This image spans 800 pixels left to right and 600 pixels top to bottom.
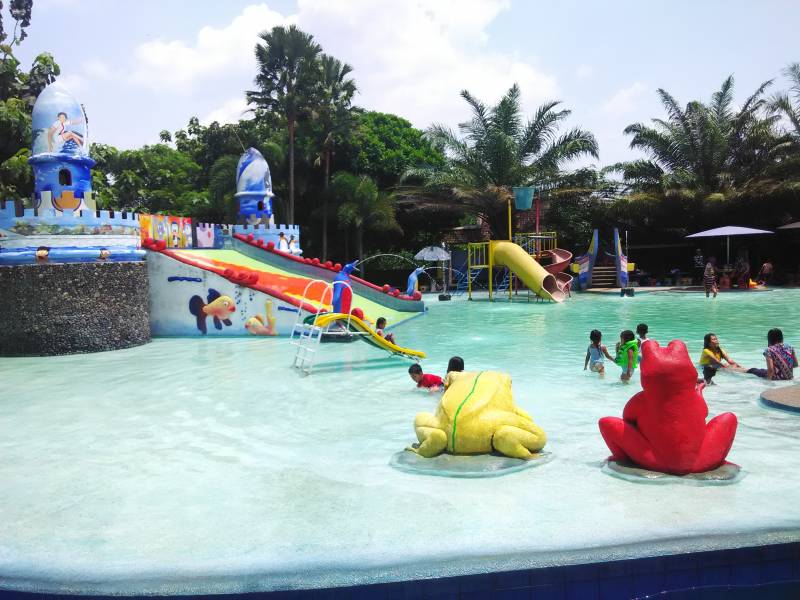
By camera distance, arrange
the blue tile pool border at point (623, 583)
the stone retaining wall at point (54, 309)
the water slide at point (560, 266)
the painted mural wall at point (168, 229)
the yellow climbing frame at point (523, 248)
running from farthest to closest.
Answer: the yellow climbing frame at point (523, 248) < the water slide at point (560, 266) < the painted mural wall at point (168, 229) < the stone retaining wall at point (54, 309) < the blue tile pool border at point (623, 583)

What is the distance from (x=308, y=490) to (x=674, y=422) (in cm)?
298

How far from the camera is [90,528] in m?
5.10

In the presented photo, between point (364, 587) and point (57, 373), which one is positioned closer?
point (364, 587)

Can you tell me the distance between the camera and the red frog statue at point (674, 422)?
18.6 feet

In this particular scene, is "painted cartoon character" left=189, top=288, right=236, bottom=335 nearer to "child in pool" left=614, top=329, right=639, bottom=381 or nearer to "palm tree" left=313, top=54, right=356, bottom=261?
"child in pool" left=614, top=329, right=639, bottom=381

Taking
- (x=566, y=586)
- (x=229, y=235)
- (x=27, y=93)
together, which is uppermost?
(x=27, y=93)

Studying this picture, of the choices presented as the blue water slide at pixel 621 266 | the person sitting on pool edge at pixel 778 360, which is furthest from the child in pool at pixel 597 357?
Answer: the blue water slide at pixel 621 266

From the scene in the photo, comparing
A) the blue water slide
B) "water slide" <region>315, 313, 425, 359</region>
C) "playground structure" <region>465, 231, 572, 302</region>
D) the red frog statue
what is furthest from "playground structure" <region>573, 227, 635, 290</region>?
the red frog statue

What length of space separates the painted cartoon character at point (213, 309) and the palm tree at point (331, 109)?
52.0ft

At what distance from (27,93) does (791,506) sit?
3188 centimetres

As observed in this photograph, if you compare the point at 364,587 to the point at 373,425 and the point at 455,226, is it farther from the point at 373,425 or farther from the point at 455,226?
the point at 455,226

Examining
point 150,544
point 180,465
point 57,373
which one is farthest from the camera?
point 57,373

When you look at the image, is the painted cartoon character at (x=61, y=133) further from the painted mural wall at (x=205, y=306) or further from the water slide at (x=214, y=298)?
the painted mural wall at (x=205, y=306)

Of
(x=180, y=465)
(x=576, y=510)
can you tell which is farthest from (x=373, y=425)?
(x=576, y=510)
